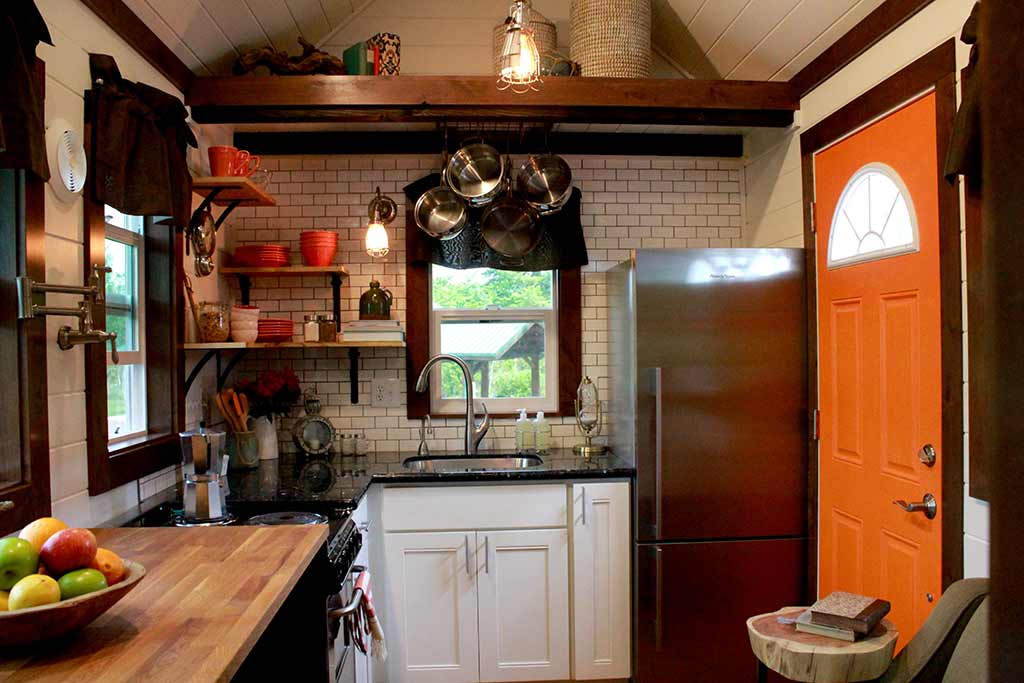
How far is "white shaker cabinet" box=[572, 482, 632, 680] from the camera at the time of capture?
3.03 metres

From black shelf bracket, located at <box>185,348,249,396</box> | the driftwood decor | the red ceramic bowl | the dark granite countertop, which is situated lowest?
the dark granite countertop

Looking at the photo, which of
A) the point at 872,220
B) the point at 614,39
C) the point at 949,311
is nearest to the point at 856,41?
the point at 872,220

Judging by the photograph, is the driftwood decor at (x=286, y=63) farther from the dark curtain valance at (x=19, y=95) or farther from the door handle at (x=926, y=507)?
the door handle at (x=926, y=507)

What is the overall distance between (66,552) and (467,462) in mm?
2424

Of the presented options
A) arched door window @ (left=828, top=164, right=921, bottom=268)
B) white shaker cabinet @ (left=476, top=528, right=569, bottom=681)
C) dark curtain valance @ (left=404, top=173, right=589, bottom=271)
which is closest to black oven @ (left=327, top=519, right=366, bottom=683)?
white shaker cabinet @ (left=476, top=528, right=569, bottom=681)

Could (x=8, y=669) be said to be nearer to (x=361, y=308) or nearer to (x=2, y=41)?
(x=2, y=41)

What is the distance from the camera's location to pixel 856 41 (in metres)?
2.61

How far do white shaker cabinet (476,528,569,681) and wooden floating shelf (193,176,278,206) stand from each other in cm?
171

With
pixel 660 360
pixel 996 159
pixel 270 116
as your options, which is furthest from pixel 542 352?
pixel 996 159

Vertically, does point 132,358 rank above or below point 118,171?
below

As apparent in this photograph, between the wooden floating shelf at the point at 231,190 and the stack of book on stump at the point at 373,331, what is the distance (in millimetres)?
671

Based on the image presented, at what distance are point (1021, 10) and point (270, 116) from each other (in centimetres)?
313

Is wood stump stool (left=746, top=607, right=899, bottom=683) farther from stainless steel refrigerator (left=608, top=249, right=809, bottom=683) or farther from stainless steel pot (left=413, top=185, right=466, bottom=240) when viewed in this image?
stainless steel pot (left=413, top=185, right=466, bottom=240)

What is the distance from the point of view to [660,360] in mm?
2982
